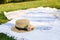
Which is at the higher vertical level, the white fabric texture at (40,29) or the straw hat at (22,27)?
the straw hat at (22,27)

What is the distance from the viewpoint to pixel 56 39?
1062 millimetres

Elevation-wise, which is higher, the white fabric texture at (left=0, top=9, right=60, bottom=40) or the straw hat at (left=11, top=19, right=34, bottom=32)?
the straw hat at (left=11, top=19, right=34, bottom=32)

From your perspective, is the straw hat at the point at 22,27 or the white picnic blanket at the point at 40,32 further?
the straw hat at the point at 22,27

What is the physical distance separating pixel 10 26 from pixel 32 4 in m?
0.93

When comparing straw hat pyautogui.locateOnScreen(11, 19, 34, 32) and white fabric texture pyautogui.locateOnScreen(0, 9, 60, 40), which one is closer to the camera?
white fabric texture pyautogui.locateOnScreen(0, 9, 60, 40)

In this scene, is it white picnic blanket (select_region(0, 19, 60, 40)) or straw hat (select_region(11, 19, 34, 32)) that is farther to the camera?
straw hat (select_region(11, 19, 34, 32))

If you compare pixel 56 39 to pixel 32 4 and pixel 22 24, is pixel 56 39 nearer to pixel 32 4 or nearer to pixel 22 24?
pixel 22 24

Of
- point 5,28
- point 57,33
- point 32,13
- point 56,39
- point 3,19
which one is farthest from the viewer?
point 32,13

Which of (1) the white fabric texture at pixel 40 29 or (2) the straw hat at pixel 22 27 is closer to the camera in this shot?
(1) the white fabric texture at pixel 40 29

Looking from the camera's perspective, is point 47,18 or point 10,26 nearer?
point 10,26

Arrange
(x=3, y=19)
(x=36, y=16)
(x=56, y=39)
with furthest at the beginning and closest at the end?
1. (x=36, y=16)
2. (x=3, y=19)
3. (x=56, y=39)

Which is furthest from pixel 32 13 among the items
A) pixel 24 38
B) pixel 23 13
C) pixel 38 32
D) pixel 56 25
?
pixel 24 38

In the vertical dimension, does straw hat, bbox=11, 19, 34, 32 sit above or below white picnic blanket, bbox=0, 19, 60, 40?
above

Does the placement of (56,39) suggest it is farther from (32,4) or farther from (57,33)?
(32,4)
